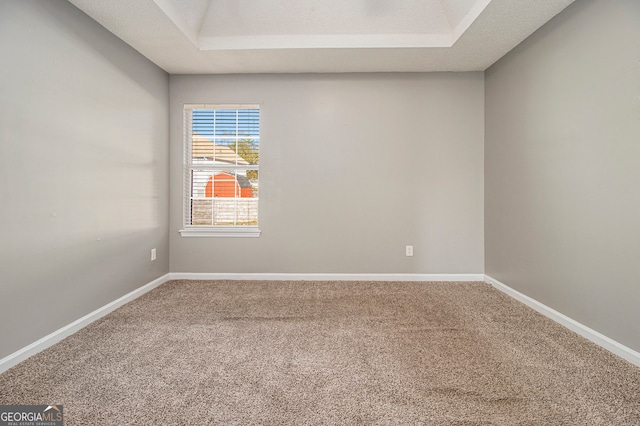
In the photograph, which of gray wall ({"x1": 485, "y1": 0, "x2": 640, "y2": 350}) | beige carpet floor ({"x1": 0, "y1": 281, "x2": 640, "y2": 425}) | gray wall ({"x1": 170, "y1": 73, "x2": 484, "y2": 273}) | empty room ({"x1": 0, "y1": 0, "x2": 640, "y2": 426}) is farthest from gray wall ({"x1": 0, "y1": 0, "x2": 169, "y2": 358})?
gray wall ({"x1": 485, "y1": 0, "x2": 640, "y2": 350})

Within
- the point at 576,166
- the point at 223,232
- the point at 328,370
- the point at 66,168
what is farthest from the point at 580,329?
the point at 66,168

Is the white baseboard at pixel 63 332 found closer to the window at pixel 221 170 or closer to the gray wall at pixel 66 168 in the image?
the gray wall at pixel 66 168

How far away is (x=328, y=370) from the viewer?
1.67 meters

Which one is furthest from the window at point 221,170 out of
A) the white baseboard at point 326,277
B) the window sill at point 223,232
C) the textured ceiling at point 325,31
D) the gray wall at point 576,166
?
the gray wall at point 576,166

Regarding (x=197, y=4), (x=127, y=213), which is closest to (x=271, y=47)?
(x=197, y=4)

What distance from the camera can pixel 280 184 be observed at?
3469mm

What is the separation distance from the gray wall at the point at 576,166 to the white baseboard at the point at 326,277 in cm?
53

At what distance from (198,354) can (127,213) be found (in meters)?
1.66

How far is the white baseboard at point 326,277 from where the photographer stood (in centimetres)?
346

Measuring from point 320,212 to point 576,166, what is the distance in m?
2.36

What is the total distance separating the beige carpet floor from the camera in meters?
1.34

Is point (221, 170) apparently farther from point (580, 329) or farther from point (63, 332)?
point (580, 329)

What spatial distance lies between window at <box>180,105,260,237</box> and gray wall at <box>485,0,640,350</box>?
2782 millimetres

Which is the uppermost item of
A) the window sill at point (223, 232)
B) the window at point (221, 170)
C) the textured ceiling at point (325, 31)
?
the textured ceiling at point (325, 31)
